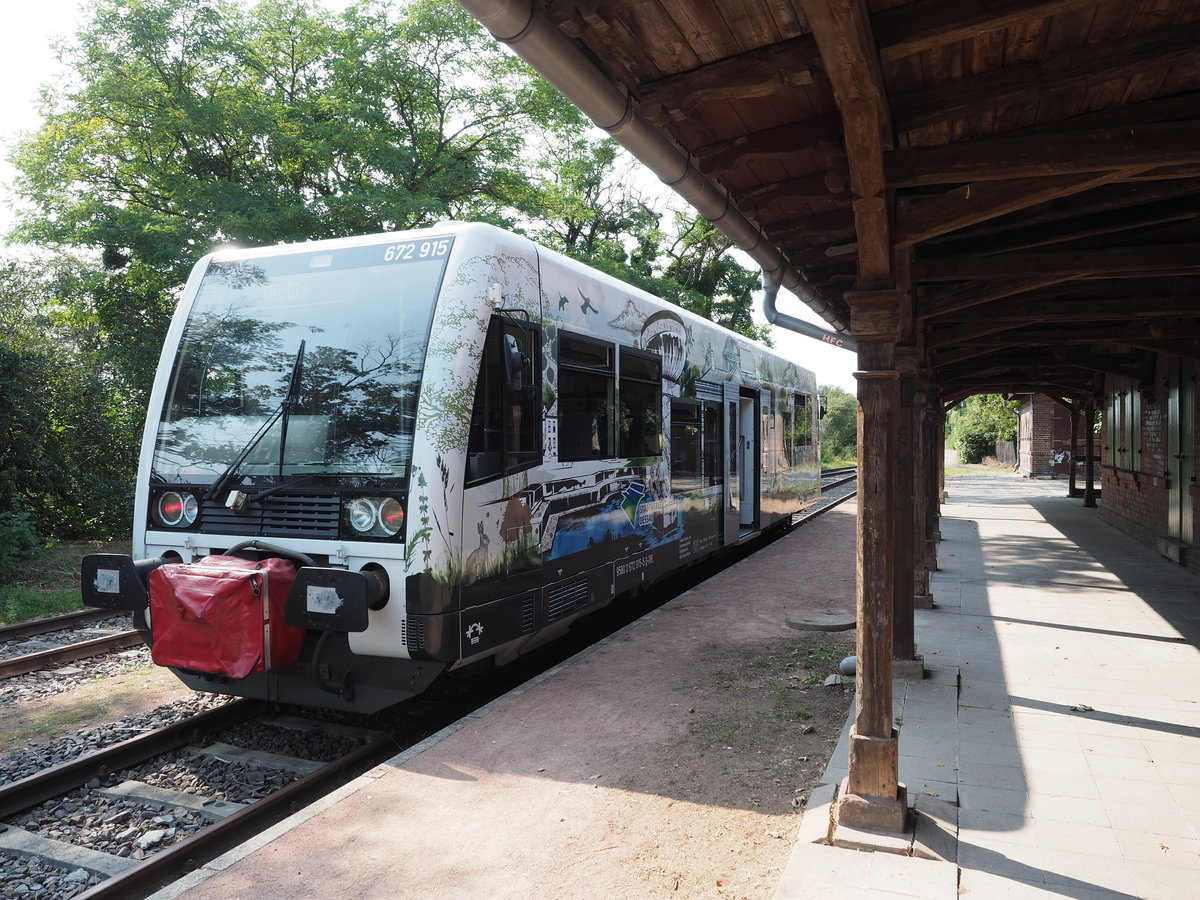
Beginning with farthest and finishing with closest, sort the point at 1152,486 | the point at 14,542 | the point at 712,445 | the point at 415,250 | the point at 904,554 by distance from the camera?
the point at 1152,486, the point at 14,542, the point at 712,445, the point at 904,554, the point at 415,250

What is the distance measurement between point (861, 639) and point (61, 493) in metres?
13.6

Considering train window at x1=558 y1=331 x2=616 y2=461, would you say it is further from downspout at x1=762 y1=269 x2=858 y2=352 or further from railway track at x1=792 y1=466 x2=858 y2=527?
railway track at x1=792 y1=466 x2=858 y2=527

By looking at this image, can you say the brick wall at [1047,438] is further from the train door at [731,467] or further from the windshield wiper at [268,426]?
the windshield wiper at [268,426]

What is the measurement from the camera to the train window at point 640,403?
7156mm

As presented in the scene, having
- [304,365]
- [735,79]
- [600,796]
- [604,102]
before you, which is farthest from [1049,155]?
[304,365]

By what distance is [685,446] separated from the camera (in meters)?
8.73

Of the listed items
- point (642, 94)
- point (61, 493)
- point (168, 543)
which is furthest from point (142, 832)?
Answer: point (61, 493)

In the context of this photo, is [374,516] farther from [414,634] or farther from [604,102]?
[604,102]

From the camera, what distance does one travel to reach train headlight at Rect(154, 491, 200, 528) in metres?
5.26

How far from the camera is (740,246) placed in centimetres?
568

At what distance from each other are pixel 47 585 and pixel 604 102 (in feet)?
32.3

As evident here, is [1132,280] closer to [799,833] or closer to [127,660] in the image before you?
[799,833]

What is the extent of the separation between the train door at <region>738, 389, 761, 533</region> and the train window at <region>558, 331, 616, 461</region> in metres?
5.08

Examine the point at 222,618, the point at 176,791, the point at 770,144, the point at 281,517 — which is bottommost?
the point at 176,791
